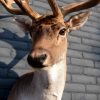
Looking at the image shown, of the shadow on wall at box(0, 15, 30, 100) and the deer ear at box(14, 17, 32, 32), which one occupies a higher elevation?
the deer ear at box(14, 17, 32, 32)

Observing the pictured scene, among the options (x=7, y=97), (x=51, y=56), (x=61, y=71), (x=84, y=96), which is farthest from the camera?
(x=84, y=96)

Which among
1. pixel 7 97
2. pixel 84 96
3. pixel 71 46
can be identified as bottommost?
pixel 84 96

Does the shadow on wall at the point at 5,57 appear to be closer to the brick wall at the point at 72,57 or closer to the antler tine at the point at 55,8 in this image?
the brick wall at the point at 72,57

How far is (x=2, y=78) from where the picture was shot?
3836mm

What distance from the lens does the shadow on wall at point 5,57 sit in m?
3.82

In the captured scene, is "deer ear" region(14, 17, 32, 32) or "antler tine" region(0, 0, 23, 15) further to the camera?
"antler tine" region(0, 0, 23, 15)

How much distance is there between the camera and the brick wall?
392 cm

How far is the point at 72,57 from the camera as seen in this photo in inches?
173

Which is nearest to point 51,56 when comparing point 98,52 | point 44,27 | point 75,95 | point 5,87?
point 44,27

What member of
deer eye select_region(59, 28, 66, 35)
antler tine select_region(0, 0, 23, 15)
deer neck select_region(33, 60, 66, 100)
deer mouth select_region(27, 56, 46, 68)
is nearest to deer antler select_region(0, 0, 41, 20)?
antler tine select_region(0, 0, 23, 15)

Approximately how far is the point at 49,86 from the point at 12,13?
0.99 meters

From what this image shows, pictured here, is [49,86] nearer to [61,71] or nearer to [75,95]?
[61,71]

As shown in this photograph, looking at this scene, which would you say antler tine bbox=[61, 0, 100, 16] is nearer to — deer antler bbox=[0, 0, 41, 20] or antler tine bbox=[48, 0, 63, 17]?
antler tine bbox=[48, 0, 63, 17]

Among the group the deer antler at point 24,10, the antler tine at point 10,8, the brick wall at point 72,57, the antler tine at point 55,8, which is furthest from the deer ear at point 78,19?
the brick wall at point 72,57
